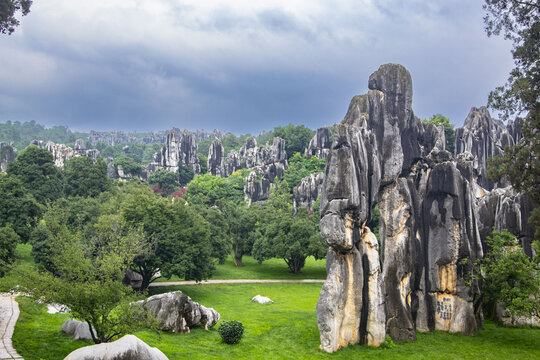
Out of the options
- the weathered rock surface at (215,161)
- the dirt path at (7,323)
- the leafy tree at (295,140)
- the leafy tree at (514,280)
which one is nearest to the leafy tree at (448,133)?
the leafy tree at (295,140)

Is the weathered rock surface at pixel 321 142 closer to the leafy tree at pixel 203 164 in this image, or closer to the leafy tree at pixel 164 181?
the leafy tree at pixel 203 164

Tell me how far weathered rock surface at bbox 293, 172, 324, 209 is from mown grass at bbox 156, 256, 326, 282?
95.6 ft

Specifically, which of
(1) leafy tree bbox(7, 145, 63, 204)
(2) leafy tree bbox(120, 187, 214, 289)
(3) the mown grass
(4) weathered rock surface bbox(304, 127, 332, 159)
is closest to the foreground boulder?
(2) leafy tree bbox(120, 187, 214, 289)

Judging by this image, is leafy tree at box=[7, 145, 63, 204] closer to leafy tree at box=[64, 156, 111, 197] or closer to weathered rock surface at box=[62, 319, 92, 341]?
leafy tree at box=[64, 156, 111, 197]

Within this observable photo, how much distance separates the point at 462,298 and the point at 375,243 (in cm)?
698

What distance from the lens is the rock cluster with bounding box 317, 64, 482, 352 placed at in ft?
68.8

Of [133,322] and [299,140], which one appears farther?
[299,140]

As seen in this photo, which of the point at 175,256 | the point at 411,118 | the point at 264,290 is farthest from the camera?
the point at 264,290

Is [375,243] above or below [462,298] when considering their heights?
above

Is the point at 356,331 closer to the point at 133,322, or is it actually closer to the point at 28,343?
the point at 133,322

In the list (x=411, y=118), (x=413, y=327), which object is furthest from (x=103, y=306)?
(x=411, y=118)

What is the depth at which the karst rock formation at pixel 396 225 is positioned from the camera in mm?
21000

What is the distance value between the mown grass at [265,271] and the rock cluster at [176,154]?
6269cm

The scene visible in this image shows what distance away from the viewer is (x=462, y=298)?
2448 cm
